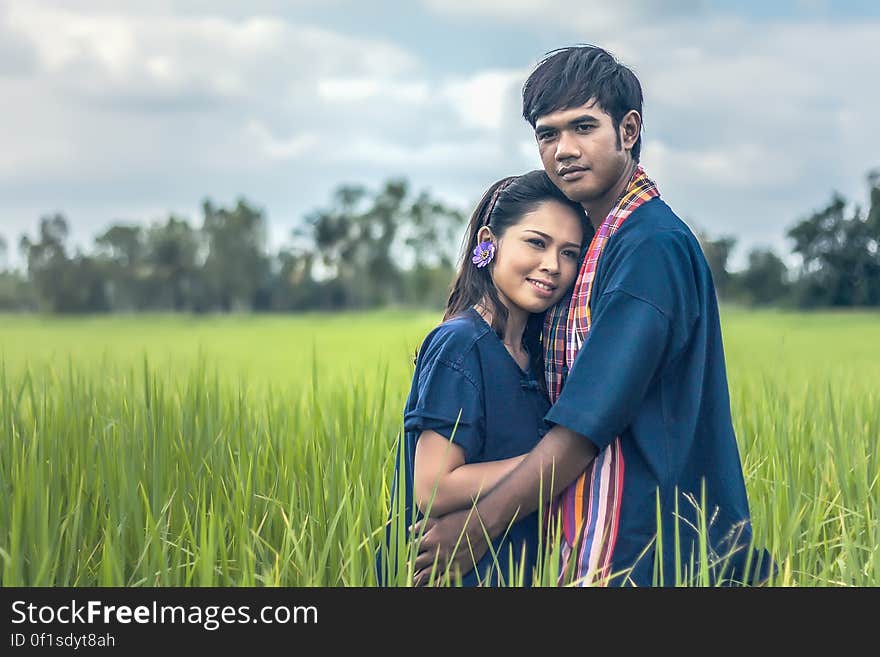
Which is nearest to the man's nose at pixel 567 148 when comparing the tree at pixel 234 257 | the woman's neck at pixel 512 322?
the woman's neck at pixel 512 322

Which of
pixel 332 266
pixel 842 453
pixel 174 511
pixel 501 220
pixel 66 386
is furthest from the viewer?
pixel 332 266

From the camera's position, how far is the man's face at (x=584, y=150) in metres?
1.80

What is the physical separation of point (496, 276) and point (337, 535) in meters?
0.78

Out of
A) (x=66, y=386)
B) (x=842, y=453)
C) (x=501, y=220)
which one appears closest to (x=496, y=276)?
(x=501, y=220)

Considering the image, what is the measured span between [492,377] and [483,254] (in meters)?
0.32

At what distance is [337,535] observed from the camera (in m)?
2.05

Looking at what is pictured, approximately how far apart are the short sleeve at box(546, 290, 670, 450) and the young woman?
0.63ft

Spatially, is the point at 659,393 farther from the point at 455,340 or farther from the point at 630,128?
the point at 630,128

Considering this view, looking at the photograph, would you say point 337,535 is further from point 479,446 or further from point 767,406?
point 767,406

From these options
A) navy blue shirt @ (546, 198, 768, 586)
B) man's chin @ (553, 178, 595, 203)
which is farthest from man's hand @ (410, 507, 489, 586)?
man's chin @ (553, 178, 595, 203)

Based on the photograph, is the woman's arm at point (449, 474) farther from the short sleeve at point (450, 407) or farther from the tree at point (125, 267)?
the tree at point (125, 267)

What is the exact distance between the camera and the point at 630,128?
1.87 m

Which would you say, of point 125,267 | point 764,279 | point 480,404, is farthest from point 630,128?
point 125,267

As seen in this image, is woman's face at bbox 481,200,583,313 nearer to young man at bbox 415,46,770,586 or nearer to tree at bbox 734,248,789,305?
young man at bbox 415,46,770,586
